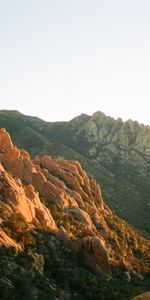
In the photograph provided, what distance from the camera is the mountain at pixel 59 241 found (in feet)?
143

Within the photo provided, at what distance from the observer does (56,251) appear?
54.8m

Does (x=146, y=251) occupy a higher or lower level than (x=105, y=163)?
lower

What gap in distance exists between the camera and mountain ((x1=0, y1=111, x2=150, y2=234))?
417ft

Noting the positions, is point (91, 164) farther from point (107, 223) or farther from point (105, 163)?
point (107, 223)

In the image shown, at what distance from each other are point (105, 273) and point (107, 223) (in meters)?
28.0

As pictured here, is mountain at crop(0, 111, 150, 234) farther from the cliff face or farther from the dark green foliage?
the dark green foliage

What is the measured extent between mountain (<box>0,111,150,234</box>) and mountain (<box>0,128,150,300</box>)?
31.3m

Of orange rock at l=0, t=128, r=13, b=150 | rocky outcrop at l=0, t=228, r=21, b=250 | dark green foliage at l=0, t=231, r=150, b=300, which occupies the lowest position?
dark green foliage at l=0, t=231, r=150, b=300

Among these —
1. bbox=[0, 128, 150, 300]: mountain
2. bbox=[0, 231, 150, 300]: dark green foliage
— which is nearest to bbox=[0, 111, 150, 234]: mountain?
bbox=[0, 128, 150, 300]: mountain

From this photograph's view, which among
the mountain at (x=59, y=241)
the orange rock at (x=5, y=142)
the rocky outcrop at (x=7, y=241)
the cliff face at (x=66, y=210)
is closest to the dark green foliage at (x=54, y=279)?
the mountain at (x=59, y=241)

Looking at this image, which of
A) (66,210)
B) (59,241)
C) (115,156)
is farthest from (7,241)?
(115,156)

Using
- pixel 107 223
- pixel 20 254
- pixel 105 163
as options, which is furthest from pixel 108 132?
pixel 20 254

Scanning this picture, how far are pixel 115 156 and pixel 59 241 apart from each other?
121 meters

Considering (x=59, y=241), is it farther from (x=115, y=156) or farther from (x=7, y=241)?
(x=115, y=156)
